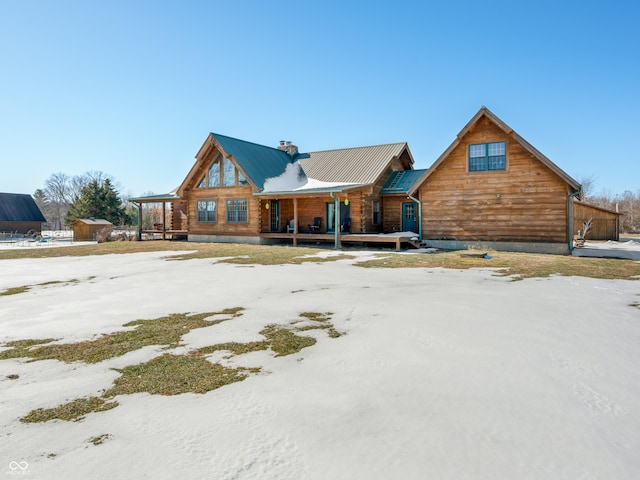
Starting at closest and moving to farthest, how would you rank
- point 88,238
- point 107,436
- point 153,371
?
point 107,436
point 153,371
point 88,238

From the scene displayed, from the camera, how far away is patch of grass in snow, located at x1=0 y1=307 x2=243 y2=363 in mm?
4496

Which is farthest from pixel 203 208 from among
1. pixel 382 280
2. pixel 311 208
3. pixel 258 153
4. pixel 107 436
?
pixel 107 436

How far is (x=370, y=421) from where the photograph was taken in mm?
2965

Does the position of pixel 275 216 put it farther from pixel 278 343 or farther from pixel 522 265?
pixel 278 343

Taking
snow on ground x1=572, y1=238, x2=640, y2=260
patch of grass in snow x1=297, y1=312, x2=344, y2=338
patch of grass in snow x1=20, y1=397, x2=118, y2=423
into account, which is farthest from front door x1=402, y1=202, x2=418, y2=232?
patch of grass in snow x1=20, y1=397, x2=118, y2=423

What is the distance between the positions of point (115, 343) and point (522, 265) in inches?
463

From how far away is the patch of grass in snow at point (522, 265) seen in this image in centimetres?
1070

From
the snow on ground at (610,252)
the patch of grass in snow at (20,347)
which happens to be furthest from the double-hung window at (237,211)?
the patch of grass in snow at (20,347)

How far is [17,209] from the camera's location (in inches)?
1626

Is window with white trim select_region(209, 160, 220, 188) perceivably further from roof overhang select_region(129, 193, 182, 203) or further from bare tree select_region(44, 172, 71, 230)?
bare tree select_region(44, 172, 71, 230)

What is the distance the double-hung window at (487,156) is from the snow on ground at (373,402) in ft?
38.8

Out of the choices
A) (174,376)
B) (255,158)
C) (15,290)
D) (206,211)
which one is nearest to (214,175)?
(206,211)

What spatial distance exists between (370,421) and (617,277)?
10.0 metres

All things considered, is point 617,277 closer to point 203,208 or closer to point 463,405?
point 463,405
